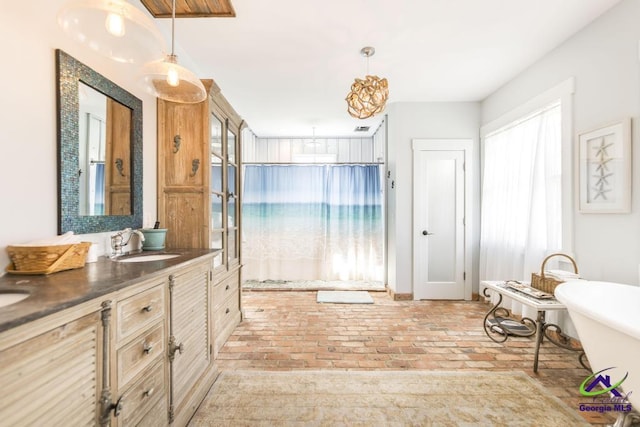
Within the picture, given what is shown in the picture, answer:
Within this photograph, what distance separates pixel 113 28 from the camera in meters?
1.08

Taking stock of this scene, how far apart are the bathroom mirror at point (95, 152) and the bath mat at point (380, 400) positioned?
1.26 meters

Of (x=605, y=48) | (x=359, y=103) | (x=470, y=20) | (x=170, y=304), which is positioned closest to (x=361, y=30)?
(x=359, y=103)

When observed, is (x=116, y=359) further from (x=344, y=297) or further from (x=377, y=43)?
(x=344, y=297)

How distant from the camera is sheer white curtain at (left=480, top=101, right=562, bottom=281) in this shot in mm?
2438

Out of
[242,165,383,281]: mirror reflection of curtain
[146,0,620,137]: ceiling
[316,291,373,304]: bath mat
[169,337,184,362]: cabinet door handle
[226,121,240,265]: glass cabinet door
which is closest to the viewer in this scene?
[169,337,184,362]: cabinet door handle

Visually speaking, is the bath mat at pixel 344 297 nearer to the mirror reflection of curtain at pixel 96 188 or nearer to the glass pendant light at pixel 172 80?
the mirror reflection of curtain at pixel 96 188

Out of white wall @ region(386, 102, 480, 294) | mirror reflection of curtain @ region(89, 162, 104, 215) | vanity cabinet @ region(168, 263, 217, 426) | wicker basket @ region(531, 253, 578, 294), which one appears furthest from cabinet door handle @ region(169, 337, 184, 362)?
white wall @ region(386, 102, 480, 294)

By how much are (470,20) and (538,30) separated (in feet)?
1.99

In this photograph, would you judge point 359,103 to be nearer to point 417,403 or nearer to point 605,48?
point 605,48

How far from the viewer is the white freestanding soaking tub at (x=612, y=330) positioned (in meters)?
1.22

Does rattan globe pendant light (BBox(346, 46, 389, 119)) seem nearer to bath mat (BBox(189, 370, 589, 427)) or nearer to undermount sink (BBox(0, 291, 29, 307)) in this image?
bath mat (BBox(189, 370, 589, 427))

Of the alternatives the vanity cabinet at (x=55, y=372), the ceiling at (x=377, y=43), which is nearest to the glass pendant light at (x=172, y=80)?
the ceiling at (x=377, y=43)

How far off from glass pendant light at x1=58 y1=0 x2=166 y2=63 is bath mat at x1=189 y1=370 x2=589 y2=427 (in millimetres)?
1936
